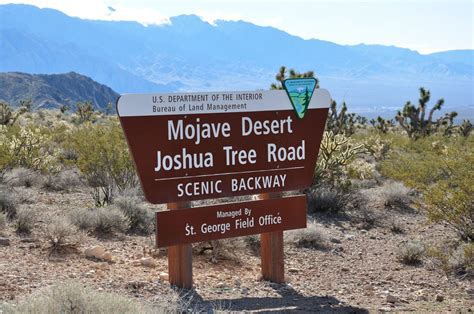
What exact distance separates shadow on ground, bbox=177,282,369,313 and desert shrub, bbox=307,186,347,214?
5326 millimetres

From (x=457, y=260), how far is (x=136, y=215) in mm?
4692

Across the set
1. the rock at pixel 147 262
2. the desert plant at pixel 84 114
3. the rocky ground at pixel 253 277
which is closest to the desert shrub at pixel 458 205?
the rocky ground at pixel 253 277

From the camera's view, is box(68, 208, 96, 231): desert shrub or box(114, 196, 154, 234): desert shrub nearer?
box(68, 208, 96, 231): desert shrub

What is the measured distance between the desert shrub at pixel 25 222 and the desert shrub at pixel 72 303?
12.6ft

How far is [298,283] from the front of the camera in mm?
7750

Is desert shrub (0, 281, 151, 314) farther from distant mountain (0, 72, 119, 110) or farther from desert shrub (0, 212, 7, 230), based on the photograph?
distant mountain (0, 72, 119, 110)

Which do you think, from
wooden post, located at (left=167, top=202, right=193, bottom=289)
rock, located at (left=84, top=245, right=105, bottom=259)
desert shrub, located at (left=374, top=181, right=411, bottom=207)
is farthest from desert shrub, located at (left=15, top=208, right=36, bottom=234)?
desert shrub, located at (left=374, top=181, right=411, bottom=207)

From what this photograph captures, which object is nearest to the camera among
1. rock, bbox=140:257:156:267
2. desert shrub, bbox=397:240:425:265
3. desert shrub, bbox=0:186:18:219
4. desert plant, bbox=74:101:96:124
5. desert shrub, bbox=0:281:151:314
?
desert shrub, bbox=0:281:151:314

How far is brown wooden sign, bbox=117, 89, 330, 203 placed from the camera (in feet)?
20.7

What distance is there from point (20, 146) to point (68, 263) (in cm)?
710

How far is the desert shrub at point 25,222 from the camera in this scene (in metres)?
8.75

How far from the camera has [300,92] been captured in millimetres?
7246

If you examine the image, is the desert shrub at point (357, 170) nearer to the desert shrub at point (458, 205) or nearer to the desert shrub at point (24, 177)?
the desert shrub at point (458, 205)

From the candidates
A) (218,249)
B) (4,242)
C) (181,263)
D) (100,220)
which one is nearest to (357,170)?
(218,249)
